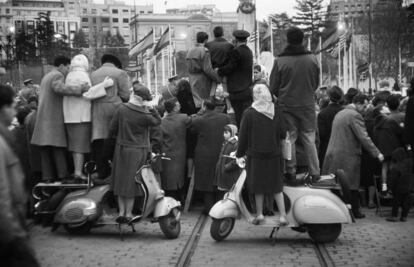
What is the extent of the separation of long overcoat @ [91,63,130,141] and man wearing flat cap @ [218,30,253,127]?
230cm

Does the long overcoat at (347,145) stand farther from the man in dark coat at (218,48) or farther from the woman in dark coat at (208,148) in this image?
the man in dark coat at (218,48)

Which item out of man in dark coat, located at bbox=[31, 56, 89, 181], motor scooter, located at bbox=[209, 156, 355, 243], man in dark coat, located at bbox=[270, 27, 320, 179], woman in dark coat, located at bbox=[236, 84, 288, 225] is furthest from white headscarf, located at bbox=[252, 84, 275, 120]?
man in dark coat, located at bbox=[31, 56, 89, 181]

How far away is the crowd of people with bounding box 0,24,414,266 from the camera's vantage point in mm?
10547

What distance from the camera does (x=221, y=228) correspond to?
10273 millimetres

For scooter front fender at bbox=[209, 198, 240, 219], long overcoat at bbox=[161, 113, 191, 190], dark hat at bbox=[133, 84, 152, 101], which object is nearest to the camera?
scooter front fender at bbox=[209, 198, 240, 219]

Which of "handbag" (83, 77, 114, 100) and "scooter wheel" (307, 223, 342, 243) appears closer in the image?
"scooter wheel" (307, 223, 342, 243)

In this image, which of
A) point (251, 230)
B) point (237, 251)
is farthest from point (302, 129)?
point (237, 251)

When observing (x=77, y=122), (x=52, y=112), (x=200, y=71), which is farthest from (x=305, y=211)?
(x=200, y=71)

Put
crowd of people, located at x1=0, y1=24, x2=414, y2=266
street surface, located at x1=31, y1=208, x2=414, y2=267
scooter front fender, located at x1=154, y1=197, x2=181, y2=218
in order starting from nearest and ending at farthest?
street surface, located at x1=31, y1=208, x2=414, y2=267 < scooter front fender, located at x1=154, y1=197, x2=181, y2=218 < crowd of people, located at x1=0, y1=24, x2=414, y2=266

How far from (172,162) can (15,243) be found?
744cm

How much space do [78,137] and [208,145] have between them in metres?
2.27

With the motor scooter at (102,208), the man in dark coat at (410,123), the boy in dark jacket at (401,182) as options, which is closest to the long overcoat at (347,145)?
the boy in dark jacket at (401,182)

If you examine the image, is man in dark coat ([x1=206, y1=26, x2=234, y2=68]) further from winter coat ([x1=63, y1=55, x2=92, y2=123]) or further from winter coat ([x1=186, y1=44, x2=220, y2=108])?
winter coat ([x1=63, y1=55, x2=92, y2=123])

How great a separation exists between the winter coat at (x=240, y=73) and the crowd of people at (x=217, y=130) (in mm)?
19
